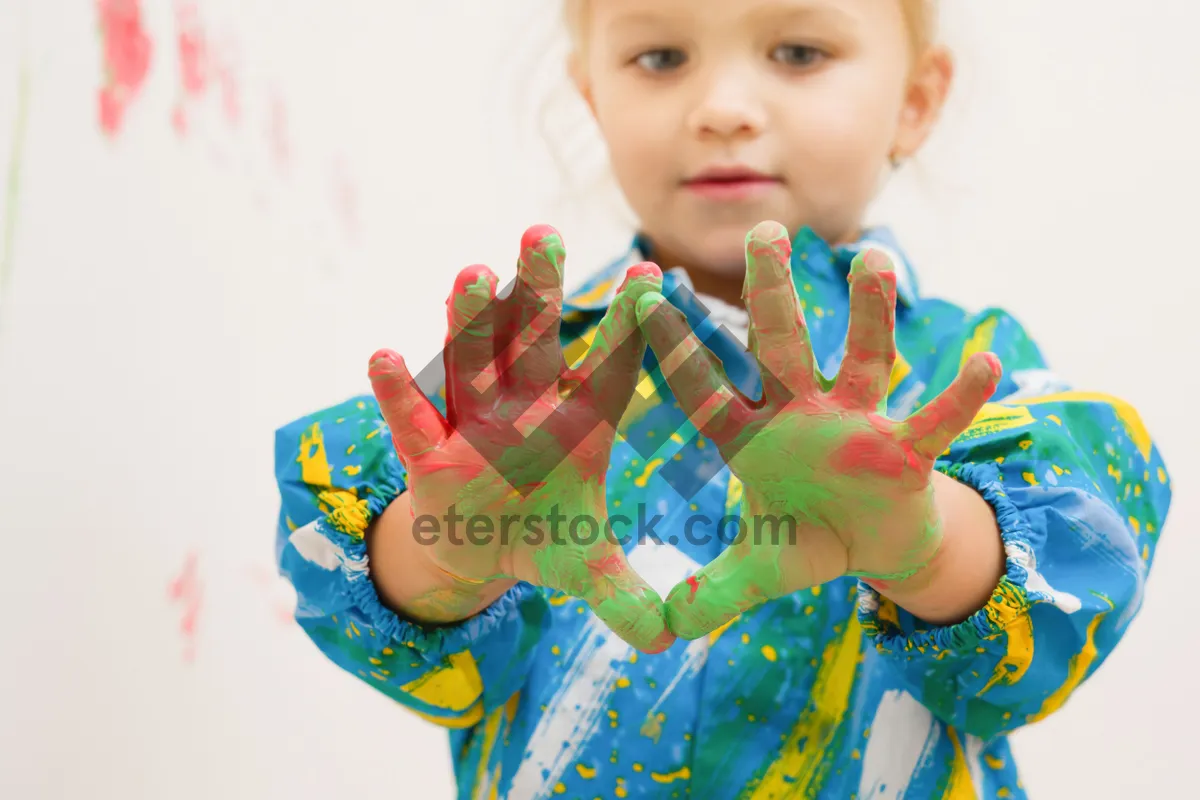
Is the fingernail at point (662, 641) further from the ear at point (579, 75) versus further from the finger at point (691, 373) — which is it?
the ear at point (579, 75)

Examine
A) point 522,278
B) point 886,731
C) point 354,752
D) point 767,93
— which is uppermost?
point 767,93

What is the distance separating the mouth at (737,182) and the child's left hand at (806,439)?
208 mm

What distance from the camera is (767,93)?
0.56m

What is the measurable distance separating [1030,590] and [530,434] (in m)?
0.20

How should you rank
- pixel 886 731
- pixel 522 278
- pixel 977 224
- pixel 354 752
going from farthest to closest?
1. pixel 977 224
2. pixel 354 752
3. pixel 886 731
4. pixel 522 278

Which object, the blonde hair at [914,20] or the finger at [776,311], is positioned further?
the blonde hair at [914,20]

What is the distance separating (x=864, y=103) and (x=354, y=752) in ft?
2.06

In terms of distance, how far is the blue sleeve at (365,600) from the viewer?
467 millimetres

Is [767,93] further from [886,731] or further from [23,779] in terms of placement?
[23,779]

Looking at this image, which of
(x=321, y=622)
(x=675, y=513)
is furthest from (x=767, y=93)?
(x=321, y=622)

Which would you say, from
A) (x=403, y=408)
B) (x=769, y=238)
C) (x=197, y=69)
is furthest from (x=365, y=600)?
(x=197, y=69)

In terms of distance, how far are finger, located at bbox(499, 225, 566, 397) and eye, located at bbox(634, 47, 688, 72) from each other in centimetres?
26

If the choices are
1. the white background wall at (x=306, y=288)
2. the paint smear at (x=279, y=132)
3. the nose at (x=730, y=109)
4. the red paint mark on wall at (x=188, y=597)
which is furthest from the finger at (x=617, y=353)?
the paint smear at (x=279, y=132)

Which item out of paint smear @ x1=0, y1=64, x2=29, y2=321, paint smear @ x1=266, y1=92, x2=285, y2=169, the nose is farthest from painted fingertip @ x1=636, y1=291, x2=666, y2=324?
paint smear @ x1=266, y1=92, x2=285, y2=169
